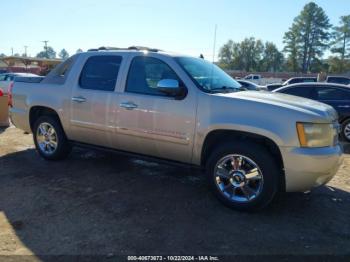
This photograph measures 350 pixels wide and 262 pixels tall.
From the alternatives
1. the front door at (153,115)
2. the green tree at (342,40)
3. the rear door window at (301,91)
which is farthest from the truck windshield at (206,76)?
the green tree at (342,40)

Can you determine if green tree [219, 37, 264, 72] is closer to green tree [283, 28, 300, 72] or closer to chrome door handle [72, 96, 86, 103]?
green tree [283, 28, 300, 72]

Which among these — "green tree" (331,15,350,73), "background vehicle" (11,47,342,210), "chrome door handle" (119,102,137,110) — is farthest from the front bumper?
"green tree" (331,15,350,73)

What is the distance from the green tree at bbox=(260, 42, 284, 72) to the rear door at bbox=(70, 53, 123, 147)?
107217 mm

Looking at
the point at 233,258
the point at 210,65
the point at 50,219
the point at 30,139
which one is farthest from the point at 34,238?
the point at 30,139

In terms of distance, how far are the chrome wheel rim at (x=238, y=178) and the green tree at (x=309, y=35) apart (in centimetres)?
9229

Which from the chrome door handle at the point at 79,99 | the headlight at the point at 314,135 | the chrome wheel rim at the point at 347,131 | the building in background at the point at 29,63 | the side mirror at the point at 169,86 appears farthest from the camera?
the building in background at the point at 29,63

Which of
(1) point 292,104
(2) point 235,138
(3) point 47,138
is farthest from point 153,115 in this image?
(3) point 47,138

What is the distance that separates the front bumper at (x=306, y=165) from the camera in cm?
430

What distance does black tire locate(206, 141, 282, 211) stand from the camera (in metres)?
4.47

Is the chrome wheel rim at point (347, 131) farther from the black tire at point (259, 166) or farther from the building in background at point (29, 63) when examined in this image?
the building in background at point (29, 63)

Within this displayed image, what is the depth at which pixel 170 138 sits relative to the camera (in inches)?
203

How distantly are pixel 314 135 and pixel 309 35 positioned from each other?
93749mm

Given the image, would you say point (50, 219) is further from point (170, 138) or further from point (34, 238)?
point (170, 138)

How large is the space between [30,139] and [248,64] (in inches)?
4083
